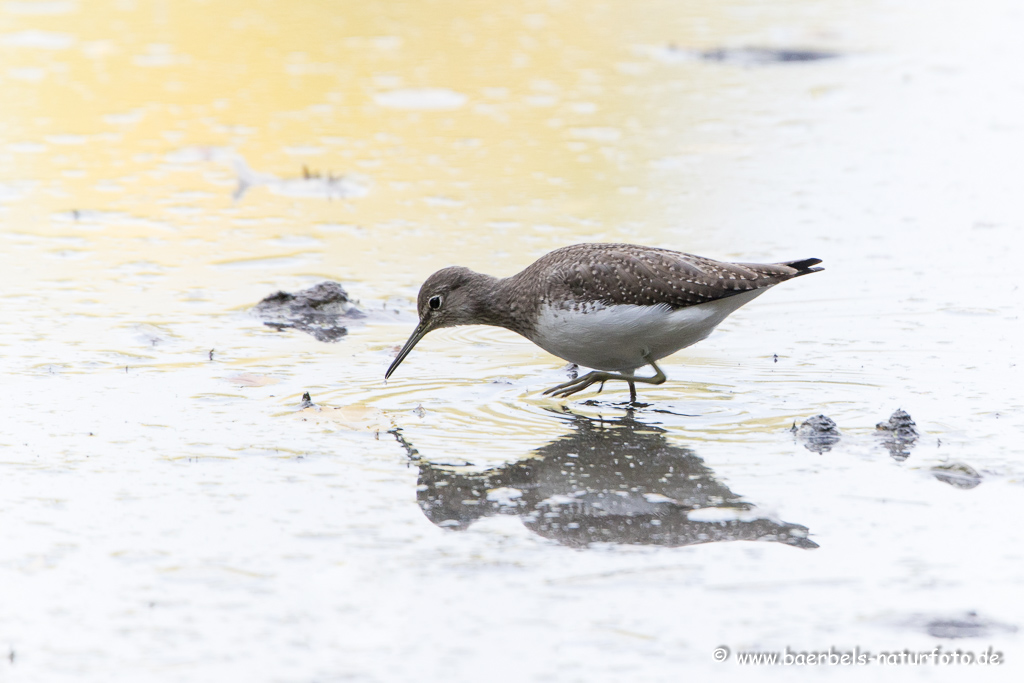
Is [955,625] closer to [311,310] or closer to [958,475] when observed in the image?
[958,475]

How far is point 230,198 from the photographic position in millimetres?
8977

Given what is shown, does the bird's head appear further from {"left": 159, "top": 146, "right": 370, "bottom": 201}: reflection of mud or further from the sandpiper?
{"left": 159, "top": 146, "right": 370, "bottom": 201}: reflection of mud

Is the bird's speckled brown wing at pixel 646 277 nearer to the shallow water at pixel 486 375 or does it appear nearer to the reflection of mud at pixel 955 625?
the shallow water at pixel 486 375

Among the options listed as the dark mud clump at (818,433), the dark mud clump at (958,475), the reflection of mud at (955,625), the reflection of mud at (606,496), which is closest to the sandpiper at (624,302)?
the reflection of mud at (606,496)

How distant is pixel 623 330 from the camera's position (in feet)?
18.4

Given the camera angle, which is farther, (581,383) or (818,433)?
(581,383)

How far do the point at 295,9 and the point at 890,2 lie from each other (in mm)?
7776

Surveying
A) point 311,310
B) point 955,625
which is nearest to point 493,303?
point 311,310

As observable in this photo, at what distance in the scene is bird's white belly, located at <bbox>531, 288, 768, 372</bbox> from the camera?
5617 millimetres

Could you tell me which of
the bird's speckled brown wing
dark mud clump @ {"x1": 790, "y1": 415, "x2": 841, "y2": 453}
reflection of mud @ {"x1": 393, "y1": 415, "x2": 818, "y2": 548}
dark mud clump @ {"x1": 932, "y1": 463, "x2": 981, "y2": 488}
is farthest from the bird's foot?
dark mud clump @ {"x1": 932, "y1": 463, "x2": 981, "y2": 488}

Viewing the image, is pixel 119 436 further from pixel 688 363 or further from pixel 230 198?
pixel 230 198

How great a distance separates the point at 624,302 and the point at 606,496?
137 cm

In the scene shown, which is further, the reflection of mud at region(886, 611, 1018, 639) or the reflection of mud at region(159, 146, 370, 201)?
the reflection of mud at region(159, 146, 370, 201)

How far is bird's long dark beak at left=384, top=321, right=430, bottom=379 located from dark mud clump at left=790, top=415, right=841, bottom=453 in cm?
195
